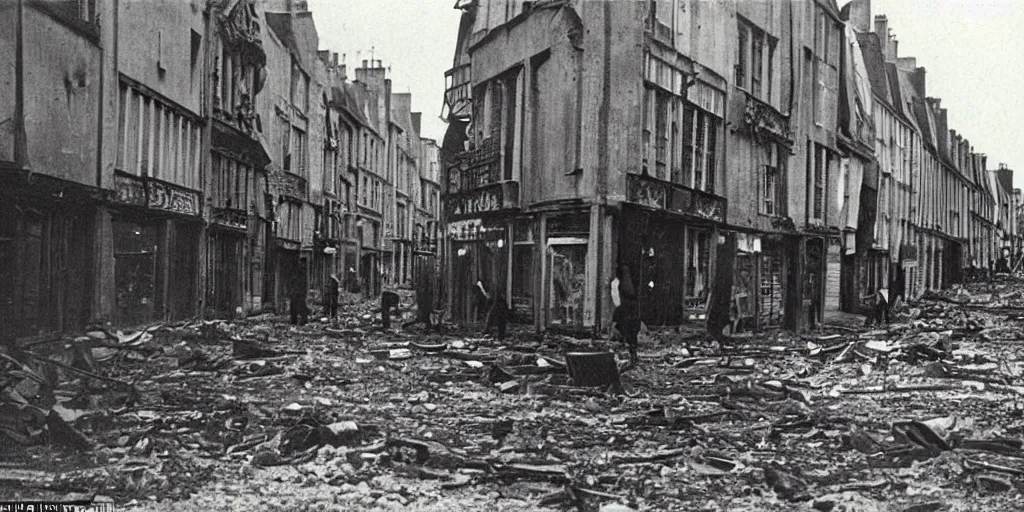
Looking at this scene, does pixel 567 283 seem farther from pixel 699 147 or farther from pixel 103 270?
pixel 103 270

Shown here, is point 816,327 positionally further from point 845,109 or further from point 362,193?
point 362,193

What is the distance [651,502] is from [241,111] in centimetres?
2458

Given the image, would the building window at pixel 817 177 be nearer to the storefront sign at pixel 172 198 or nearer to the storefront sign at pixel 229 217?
the storefront sign at pixel 229 217

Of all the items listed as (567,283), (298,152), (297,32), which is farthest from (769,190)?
(297,32)

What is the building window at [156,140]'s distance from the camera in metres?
19.3

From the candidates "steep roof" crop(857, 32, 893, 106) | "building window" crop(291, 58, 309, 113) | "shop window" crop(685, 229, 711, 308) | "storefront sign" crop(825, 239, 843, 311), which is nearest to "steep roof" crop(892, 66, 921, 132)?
"steep roof" crop(857, 32, 893, 106)

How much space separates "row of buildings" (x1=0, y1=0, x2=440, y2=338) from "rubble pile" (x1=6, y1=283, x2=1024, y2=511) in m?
2.56

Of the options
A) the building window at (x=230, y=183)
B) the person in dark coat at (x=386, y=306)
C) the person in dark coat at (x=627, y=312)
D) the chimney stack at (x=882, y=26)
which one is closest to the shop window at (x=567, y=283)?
the person in dark coat at (x=627, y=312)

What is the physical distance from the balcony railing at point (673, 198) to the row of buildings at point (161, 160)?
11981 mm

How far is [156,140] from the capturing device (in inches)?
838

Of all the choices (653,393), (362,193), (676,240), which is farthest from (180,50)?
(362,193)

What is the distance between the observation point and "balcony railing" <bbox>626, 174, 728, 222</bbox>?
19828mm

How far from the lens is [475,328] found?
75.4 feet

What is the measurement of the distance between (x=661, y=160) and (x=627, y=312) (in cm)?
645
